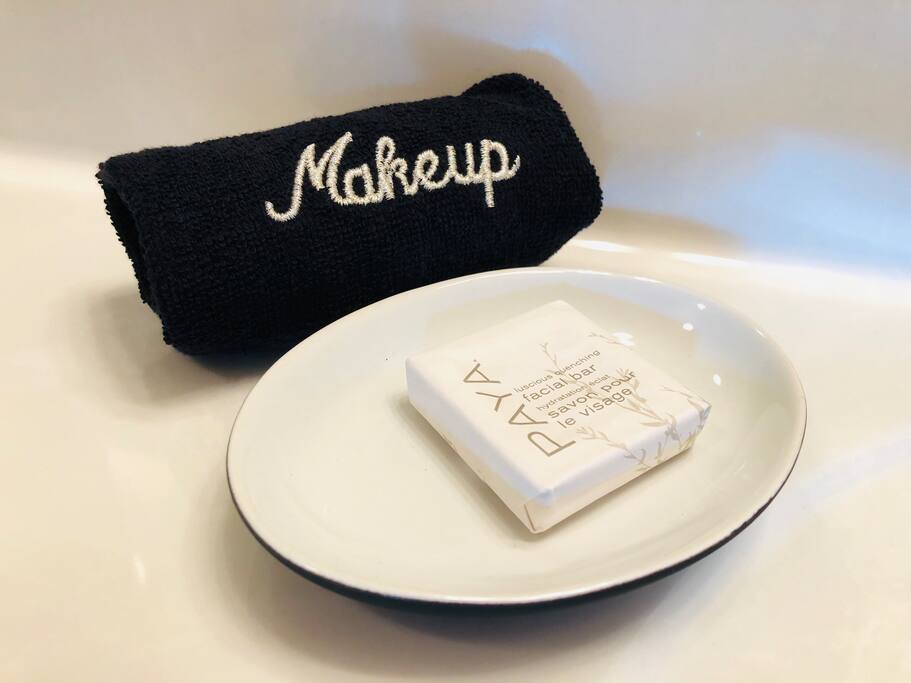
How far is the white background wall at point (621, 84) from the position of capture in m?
0.58

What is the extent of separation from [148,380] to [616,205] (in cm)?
43

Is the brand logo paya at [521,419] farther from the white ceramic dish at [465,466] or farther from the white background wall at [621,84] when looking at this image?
the white background wall at [621,84]

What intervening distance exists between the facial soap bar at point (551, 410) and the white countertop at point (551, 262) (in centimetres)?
6

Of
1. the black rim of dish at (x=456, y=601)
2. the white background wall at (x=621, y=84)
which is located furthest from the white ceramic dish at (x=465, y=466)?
the white background wall at (x=621, y=84)

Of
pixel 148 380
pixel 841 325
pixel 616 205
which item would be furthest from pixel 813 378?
pixel 148 380

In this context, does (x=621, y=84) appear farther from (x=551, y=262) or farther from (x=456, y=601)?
(x=456, y=601)

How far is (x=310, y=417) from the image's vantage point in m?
0.47

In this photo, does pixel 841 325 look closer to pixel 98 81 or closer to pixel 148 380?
pixel 148 380

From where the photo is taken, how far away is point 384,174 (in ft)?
1.69

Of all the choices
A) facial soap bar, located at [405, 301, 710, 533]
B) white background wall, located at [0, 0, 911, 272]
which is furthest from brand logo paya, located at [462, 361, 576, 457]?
white background wall, located at [0, 0, 911, 272]

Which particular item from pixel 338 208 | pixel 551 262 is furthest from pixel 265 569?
pixel 551 262

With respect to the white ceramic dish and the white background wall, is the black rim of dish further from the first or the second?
the white background wall

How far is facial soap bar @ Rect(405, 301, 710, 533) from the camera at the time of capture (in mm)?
392

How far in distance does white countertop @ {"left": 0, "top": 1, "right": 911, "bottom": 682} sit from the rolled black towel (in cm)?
7
